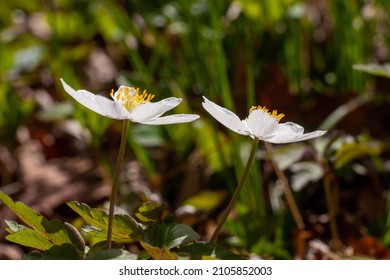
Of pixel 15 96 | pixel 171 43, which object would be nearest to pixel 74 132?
pixel 15 96

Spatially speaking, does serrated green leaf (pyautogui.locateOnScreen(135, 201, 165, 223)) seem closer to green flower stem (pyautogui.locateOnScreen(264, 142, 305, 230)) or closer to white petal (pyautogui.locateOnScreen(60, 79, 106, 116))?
white petal (pyautogui.locateOnScreen(60, 79, 106, 116))

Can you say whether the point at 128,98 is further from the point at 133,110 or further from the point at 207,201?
the point at 207,201

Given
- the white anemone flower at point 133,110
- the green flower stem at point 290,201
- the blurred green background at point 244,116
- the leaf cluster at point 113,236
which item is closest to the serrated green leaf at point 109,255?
the leaf cluster at point 113,236

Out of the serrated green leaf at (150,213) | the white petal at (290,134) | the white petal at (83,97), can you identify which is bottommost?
the serrated green leaf at (150,213)

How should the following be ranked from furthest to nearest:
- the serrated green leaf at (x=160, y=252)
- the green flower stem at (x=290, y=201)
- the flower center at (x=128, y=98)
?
1. the green flower stem at (x=290, y=201)
2. the flower center at (x=128, y=98)
3. the serrated green leaf at (x=160, y=252)

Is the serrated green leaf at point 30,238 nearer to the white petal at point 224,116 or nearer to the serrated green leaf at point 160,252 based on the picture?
the serrated green leaf at point 160,252

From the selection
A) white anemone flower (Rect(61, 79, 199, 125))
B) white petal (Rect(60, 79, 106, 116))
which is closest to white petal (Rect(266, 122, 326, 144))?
white anemone flower (Rect(61, 79, 199, 125))
